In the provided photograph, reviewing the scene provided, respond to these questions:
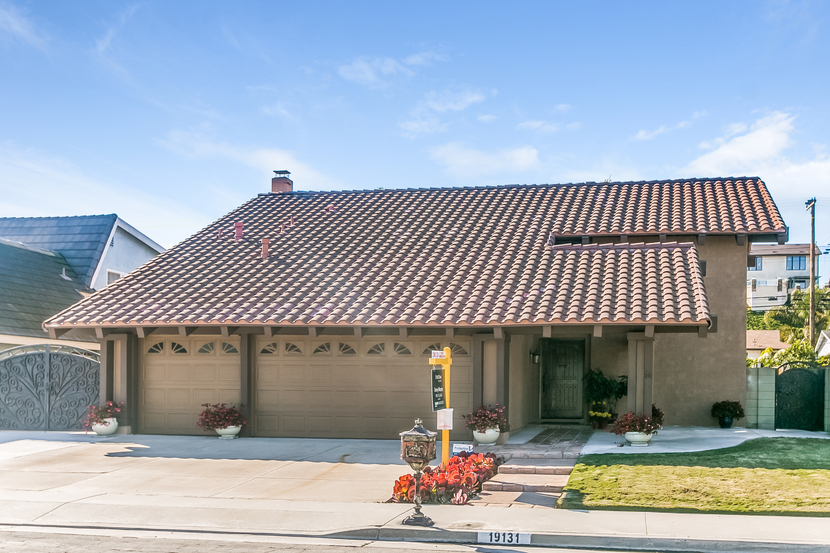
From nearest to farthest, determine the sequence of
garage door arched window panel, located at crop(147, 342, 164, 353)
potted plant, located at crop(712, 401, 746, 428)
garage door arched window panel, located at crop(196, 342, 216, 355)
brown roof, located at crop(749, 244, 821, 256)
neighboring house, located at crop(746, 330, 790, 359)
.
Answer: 1. garage door arched window panel, located at crop(196, 342, 216, 355)
2. garage door arched window panel, located at crop(147, 342, 164, 353)
3. potted plant, located at crop(712, 401, 746, 428)
4. neighboring house, located at crop(746, 330, 790, 359)
5. brown roof, located at crop(749, 244, 821, 256)

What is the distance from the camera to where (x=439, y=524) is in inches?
356

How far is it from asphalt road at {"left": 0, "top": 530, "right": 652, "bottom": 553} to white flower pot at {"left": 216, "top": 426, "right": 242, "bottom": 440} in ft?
25.9

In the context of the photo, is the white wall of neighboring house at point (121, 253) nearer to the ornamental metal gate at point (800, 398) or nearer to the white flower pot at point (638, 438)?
the white flower pot at point (638, 438)

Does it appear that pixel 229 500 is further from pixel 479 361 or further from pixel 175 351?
pixel 175 351

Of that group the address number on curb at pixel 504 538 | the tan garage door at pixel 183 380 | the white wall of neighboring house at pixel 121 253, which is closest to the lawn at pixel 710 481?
the address number on curb at pixel 504 538

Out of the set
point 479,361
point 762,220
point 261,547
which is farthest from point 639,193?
point 261,547

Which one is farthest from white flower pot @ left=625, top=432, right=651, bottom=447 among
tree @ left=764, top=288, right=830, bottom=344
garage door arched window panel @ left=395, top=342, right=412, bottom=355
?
tree @ left=764, top=288, right=830, bottom=344

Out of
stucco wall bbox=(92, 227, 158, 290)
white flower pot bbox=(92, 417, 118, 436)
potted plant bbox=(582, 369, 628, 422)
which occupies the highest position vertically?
stucco wall bbox=(92, 227, 158, 290)

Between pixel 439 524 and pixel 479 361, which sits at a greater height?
pixel 479 361

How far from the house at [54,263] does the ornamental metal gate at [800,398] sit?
55.9 ft

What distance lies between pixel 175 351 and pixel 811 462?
1285 cm

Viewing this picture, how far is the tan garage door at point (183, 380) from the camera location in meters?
17.4

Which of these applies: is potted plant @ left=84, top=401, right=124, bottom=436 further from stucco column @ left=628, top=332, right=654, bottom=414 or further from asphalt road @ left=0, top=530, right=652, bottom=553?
stucco column @ left=628, top=332, right=654, bottom=414

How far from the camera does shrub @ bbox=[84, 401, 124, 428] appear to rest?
56.7 feet
